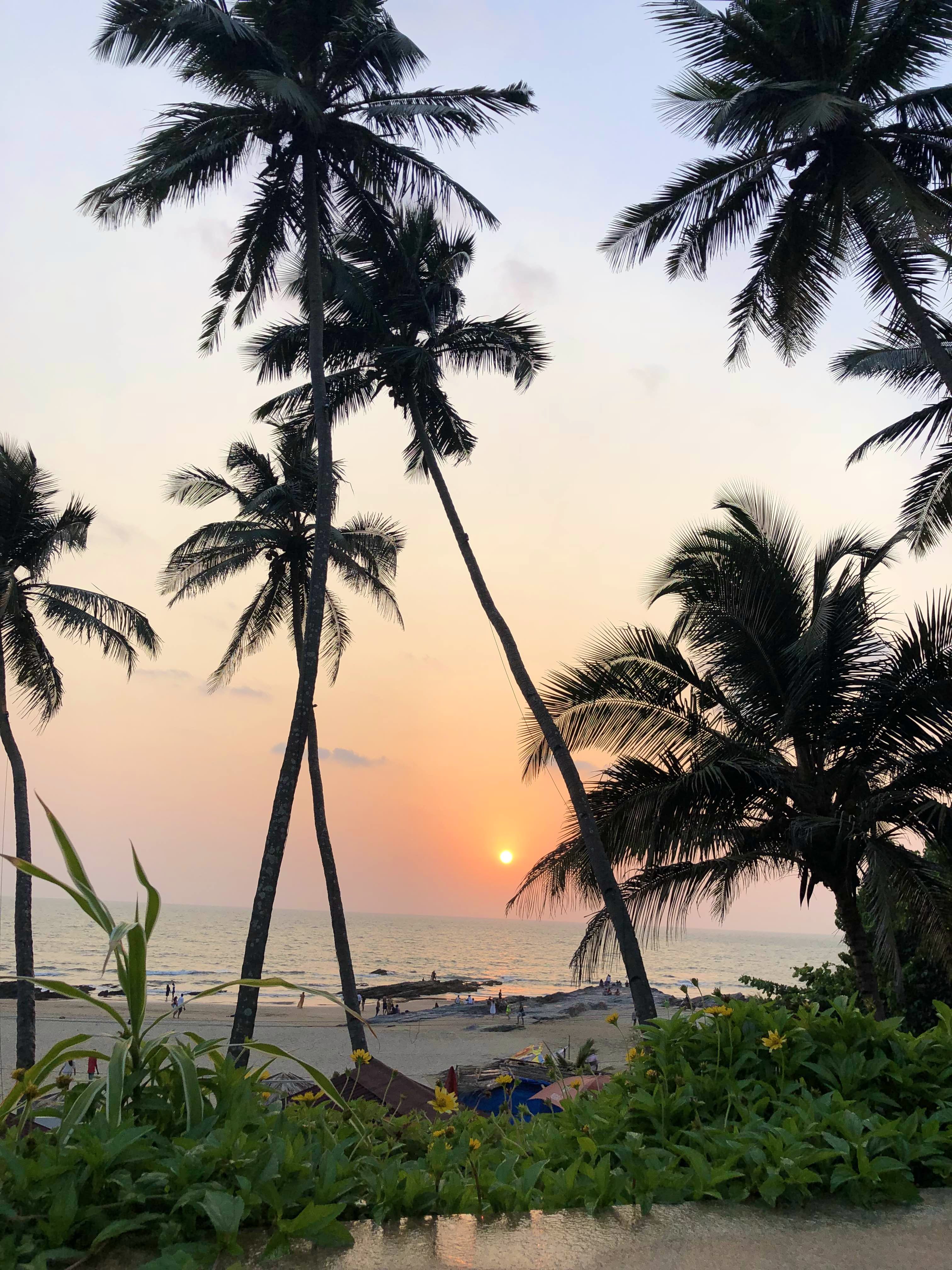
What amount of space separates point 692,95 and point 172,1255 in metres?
13.2

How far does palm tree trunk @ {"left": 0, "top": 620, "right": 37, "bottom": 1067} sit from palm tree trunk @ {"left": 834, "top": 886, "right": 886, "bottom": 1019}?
13255 mm

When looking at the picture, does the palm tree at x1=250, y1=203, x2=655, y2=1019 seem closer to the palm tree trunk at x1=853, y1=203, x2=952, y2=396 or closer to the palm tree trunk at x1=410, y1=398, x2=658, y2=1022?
the palm tree trunk at x1=410, y1=398, x2=658, y2=1022

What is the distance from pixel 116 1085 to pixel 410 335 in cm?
1597

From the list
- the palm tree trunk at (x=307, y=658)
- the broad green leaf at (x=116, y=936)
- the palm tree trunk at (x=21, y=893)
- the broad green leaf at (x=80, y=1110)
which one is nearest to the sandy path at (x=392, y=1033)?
the palm tree trunk at (x=21, y=893)

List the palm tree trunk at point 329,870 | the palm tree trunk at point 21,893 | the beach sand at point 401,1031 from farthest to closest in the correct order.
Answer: the beach sand at point 401,1031
the palm tree trunk at point 329,870
the palm tree trunk at point 21,893

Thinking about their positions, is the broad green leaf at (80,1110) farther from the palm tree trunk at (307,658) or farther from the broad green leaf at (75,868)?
the palm tree trunk at (307,658)

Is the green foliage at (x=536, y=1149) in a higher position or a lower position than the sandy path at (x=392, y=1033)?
higher

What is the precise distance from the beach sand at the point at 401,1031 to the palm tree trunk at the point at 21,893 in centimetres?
433

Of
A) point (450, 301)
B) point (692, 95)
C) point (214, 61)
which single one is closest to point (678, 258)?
point (692, 95)

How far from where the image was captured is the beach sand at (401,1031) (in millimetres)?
26172

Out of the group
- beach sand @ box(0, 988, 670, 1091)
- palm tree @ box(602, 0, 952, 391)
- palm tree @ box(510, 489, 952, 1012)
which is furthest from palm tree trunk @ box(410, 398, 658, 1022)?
beach sand @ box(0, 988, 670, 1091)

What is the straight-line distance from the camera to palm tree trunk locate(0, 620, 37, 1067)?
15.2 metres

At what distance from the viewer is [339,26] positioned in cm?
1325

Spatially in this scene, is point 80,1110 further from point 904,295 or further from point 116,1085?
point 904,295
